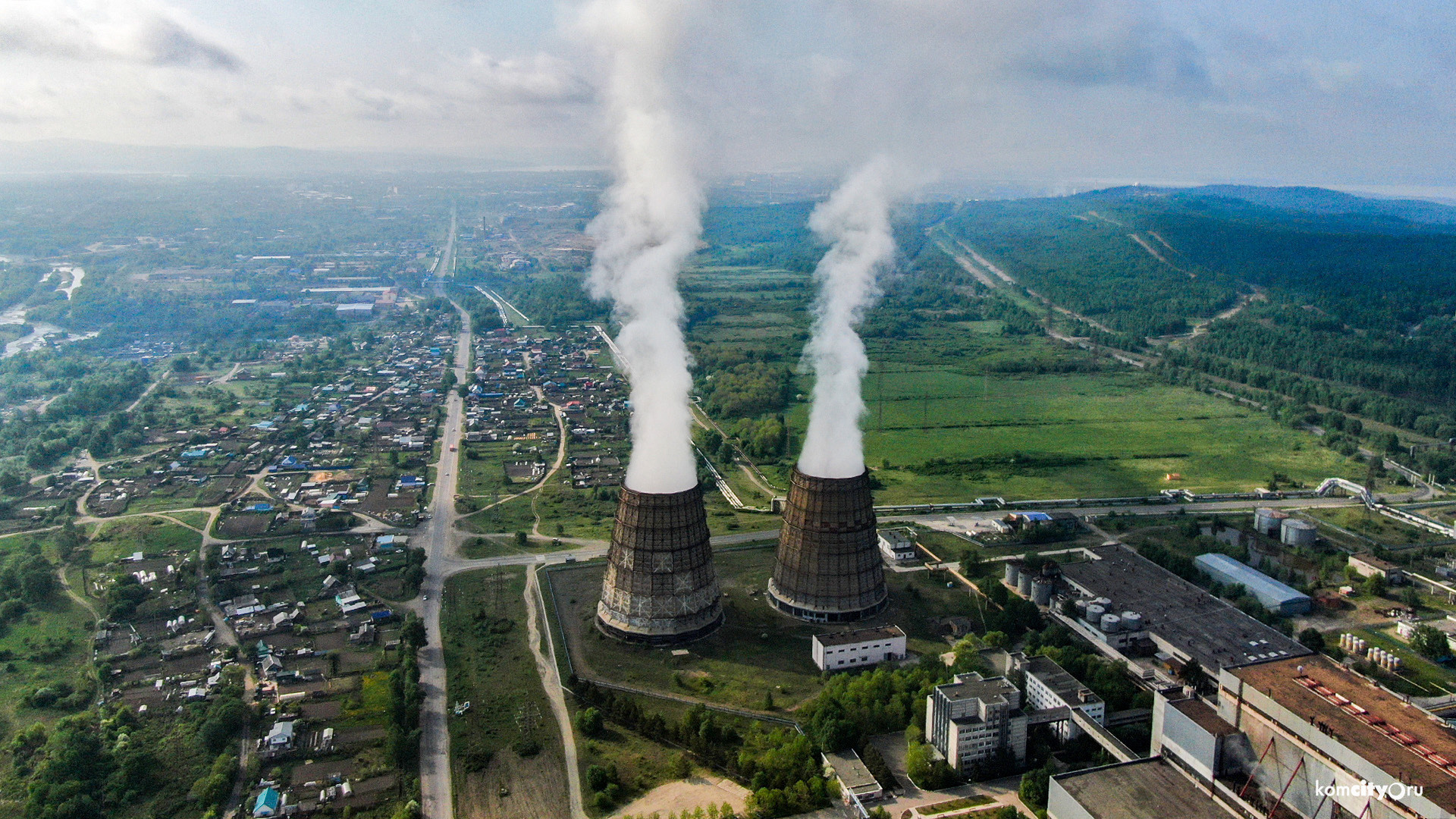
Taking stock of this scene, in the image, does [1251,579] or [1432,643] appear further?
[1251,579]

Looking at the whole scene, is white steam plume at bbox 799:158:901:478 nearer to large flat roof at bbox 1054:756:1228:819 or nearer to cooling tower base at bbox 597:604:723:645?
cooling tower base at bbox 597:604:723:645

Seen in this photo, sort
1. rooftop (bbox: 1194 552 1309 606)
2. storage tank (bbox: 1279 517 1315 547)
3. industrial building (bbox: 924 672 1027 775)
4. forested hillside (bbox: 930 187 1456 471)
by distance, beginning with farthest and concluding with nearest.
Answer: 1. forested hillside (bbox: 930 187 1456 471)
2. storage tank (bbox: 1279 517 1315 547)
3. rooftop (bbox: 1194 552 1309 606)
4. industrial building (bbox: 924 672 1027 775)

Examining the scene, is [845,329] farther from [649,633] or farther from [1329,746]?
[1329,746]

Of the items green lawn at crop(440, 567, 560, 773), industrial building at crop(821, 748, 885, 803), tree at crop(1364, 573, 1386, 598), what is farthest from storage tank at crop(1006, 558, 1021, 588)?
green lawn at crop(440, 567, 560, 773)

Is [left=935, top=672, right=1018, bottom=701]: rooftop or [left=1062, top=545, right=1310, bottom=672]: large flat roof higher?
[left=935, top=672, right=1018, bottom=701]: rooftop

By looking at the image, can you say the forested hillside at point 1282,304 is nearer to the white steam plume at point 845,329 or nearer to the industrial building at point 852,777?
the white steam plume at point 845,329

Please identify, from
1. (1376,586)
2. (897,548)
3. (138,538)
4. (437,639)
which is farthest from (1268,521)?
(138,538)

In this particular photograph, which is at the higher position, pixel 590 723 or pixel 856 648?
pixel 856 648

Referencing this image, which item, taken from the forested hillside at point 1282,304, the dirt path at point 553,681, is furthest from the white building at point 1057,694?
the forested hillside at point 1282,304
